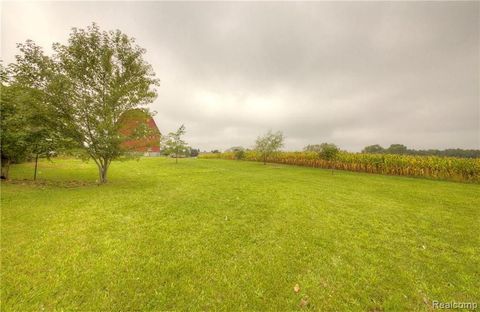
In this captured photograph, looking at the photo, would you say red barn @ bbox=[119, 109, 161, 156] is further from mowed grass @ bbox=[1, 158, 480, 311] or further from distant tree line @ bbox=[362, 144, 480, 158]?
distant tree line @ bbox=[362, 144, 480, 158]

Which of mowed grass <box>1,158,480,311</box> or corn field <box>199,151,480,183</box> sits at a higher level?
corn field <box>199,151,480,183</box>

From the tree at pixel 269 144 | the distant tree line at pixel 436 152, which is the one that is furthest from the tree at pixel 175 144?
the distant tree line at pixel 436 152

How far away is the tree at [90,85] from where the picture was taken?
9.64 m

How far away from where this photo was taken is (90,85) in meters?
10.8

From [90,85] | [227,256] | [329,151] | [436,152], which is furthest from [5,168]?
[436,152]

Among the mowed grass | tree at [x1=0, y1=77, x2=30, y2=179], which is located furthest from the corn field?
tree at [x1=0, y1=77, x2=30, y2=179]

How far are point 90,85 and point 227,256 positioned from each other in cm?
1209

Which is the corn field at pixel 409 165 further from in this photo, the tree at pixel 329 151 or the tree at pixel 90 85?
the tree at pixel 90 85

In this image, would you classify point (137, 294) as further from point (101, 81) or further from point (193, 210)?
point (101, 81)

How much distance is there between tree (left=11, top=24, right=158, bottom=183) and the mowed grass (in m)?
3.81

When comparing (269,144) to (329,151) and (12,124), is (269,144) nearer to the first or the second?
(329,151)

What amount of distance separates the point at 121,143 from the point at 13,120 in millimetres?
4795

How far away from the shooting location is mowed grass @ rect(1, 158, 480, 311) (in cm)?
334

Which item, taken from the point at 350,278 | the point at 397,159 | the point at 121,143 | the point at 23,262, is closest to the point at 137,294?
the point at 23,262
